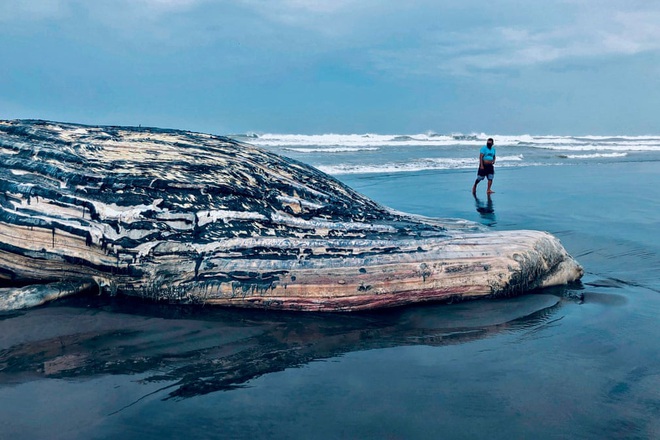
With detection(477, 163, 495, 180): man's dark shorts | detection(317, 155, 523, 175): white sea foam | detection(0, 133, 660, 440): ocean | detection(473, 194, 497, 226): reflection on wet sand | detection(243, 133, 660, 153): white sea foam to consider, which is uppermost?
detection(243, 133, 660, 153): white sea foam

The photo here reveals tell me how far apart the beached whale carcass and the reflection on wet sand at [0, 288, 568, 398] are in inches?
5.8

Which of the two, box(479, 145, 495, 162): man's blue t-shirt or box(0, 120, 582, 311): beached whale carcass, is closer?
box(0, 120, 582, 311): beached whale carcass

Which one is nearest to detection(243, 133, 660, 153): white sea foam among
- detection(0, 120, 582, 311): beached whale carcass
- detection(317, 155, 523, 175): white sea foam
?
detection(317, 155, 523, 175): white sea foam

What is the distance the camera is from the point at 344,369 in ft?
9.29

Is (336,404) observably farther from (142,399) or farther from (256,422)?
(142,399)

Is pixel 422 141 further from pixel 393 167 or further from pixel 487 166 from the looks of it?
pixel 487 166

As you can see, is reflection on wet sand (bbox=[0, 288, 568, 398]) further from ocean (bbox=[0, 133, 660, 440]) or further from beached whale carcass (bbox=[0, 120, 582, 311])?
beached whale carcass (bbox=[0, 120, 582, 311])

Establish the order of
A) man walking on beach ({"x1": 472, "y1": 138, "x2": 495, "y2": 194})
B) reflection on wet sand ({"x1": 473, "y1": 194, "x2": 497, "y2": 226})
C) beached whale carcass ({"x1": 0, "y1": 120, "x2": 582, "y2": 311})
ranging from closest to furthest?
beached whale carcass ({"x1": 0, "y1": 120, "x2": 582, "y2": 311})
reflection on wet sand ({"x1": 473, "y1": 194, "x2": 497, "y2": 226})
man walking on beach ({"x1": 472, "y1": 138, "x2": 495, "y2": 194})

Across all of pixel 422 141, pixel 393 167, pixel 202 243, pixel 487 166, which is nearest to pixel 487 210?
pixel 487 166

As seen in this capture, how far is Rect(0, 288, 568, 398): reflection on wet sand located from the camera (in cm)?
278

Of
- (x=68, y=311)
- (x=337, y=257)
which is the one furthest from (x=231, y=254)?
(x=68, y=311)

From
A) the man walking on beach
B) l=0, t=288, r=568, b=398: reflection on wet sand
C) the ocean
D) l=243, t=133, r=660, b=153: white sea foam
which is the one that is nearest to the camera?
the ocean

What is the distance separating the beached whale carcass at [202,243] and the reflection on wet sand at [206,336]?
0.15 metres

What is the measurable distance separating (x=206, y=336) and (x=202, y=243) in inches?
29.1
